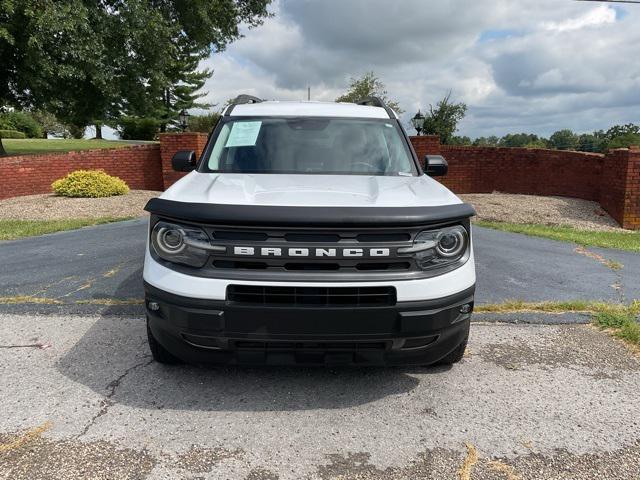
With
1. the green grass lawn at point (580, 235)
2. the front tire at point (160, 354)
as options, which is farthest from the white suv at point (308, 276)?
the green grass lawn at point (580, 235)

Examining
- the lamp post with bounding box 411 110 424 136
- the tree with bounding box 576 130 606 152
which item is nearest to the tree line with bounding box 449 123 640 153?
the tree with bounding box 576 130 606 152

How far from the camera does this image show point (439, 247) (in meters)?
2.78

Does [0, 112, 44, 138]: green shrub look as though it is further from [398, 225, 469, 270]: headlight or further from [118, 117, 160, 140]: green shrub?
[398, 225, 469, 270]: headlight

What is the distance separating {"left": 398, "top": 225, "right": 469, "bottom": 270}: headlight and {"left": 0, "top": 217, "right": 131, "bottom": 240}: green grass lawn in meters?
7.67

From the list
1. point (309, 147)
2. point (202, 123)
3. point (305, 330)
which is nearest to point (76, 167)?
point (309, 147)

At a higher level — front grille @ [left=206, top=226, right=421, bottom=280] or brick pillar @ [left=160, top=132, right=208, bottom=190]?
→ brick pillar @ [left=160, top=132, right=208, bottom=190]

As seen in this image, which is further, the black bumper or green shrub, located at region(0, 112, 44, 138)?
green shrub, located at region(0, 112, 44, 138)

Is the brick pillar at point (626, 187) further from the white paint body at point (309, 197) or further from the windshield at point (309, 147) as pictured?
the white paint body at point (309, 197)

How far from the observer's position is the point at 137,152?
1409 centimetres

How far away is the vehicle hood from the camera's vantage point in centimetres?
278

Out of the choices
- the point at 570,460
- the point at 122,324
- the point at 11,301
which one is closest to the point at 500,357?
the point at 570,460

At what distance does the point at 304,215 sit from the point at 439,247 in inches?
31.5

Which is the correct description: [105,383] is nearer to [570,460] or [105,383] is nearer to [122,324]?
[122,324]

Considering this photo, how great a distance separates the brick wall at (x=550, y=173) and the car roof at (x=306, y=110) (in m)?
8.25
